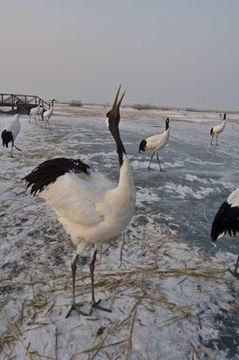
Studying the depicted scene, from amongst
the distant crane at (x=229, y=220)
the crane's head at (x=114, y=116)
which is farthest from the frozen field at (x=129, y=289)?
→ the crane's head at (x=114, y=116)

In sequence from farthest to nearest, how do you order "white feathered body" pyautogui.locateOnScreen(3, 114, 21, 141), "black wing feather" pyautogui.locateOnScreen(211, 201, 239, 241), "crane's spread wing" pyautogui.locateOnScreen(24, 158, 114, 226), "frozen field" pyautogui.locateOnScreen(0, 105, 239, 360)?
"white feathered body" pyautogui.locateOnScreen(3, 114, 21, 141) → "black wing feather" pyautogui.locateOnScreen(211, 201, 239, 241) → "crane's spread wing" pyautogui.locateOnScreen(24, 158, 114, 226) → "frozen field" pyautogui.locateOnScreen(0, 105, 239, 360)

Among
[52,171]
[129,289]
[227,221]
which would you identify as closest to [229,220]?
[227,221]

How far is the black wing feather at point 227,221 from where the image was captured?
3227 millimetres

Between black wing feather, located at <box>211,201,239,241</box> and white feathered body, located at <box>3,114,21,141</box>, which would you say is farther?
white feathered body, located at <box>3,114,21,141</box>

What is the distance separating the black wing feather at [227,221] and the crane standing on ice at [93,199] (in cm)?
164

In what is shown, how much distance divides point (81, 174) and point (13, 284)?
1543mm

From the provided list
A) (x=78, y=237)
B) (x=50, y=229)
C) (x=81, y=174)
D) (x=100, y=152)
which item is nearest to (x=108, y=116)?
(x=81, y=174)

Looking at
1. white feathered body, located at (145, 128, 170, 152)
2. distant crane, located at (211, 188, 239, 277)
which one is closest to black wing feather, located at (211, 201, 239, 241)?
distant crane, located at (211, 188, 239, 277)

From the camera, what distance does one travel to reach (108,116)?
2.36m

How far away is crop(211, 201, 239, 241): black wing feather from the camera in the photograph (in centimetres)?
323

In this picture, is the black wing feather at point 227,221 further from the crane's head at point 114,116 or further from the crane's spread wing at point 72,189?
the crane's head at point 114,116

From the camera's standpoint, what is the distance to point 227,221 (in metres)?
3.27

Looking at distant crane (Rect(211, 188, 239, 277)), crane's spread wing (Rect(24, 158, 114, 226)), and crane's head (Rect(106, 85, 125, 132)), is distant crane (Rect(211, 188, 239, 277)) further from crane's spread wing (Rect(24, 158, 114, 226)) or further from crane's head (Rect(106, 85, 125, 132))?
crane's head (Rect(106, 85, 125, 132))

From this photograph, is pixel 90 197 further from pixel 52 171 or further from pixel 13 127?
pixel 13 127
